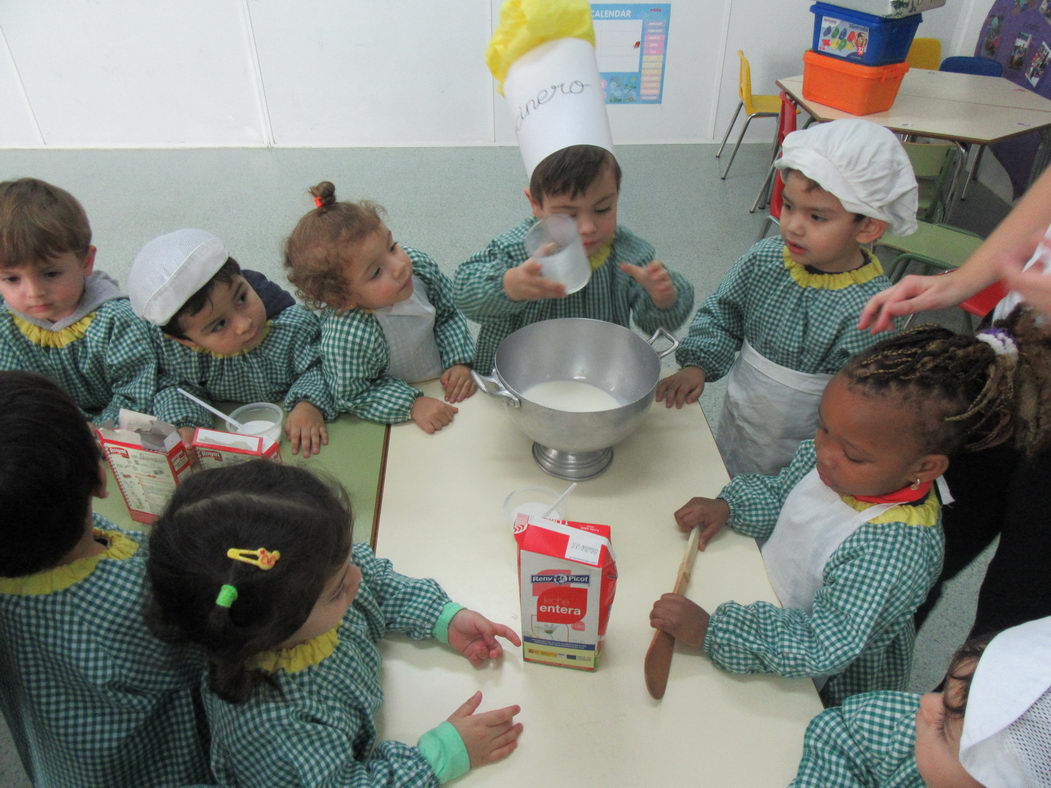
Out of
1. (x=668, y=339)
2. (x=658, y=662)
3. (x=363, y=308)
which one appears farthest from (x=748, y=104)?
(x=658, y=662)

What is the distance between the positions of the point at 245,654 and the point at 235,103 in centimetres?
420

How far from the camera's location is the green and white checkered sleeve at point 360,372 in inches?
51.6

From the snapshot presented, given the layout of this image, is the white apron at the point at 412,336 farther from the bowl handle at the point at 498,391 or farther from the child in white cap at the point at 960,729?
the child in white cap at the point at 960,729

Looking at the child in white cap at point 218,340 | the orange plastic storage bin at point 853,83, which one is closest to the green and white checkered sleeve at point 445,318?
the child in white cap at point 218,340

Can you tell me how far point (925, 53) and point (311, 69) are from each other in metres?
3.39

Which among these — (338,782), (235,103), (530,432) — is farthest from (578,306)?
(235,103)

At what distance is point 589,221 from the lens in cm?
133

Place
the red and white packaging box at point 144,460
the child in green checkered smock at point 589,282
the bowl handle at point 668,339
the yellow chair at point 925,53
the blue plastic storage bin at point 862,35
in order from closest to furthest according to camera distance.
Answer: the red and white packaging box at point 144,460
the bowl handle at point 668,339
the child in green checkered smock at point 589,282
the blue plastic storage bin at point 862,35
the yellow chair at point 925,53

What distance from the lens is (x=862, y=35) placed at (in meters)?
2.83

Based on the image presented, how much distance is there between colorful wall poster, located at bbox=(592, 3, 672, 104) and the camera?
12.9ft

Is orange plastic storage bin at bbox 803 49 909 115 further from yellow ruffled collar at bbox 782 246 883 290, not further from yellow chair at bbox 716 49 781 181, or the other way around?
yellow ruffled collar at bbox 782 246 883 290

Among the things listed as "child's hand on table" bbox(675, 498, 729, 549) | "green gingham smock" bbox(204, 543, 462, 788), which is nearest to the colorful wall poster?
"child's hand on table" bbox(675, 498, 729, 549)

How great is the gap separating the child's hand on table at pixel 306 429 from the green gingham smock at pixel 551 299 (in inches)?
13.9

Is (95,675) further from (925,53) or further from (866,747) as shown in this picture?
(925,53)
